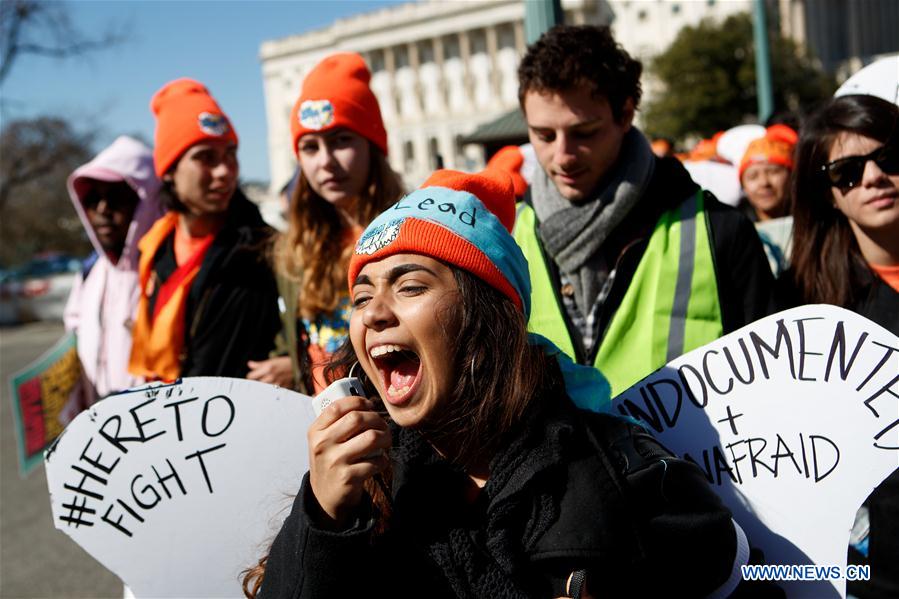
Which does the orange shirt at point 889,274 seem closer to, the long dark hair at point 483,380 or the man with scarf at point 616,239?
the man with scarf at point 616,239

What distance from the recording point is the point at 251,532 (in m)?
1.94

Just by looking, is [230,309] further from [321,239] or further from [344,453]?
[344,453]

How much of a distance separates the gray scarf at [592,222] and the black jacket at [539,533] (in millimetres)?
970

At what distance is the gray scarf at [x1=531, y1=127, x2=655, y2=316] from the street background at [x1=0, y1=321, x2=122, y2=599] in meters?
3.40

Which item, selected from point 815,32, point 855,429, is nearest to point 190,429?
point 855,429

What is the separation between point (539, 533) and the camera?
61.5 inches

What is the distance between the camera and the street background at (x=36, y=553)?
4.86 meters

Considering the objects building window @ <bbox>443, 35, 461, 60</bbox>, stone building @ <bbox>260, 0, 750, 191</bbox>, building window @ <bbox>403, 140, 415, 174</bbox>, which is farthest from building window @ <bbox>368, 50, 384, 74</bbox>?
building window @ <bbox>403, 140, 415, 174</bbox>

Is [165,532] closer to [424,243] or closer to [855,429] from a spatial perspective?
[424,243]

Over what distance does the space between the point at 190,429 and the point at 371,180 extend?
4.81 feet

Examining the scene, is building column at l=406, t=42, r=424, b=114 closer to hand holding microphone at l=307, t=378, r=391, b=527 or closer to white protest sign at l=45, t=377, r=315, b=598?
white protest sign at l=45, t=377, r=315, b=598

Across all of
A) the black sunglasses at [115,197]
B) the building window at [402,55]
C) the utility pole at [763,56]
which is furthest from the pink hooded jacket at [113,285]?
the building window at [402,55]

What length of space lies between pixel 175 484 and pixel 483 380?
0.75m

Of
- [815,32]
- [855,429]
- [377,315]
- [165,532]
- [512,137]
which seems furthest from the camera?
[815,32]
